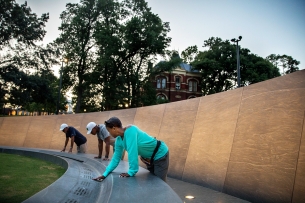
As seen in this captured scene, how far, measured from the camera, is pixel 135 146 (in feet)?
9.80

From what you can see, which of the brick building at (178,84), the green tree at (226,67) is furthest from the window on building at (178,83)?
the green tree at (226,67)

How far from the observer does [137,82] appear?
30.3 meters

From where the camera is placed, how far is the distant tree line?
897 inches

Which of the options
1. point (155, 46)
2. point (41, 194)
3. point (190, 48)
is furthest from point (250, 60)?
point (41, 194)

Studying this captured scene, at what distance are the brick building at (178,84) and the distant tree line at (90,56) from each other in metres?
12.2

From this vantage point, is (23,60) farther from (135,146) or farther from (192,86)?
Result: (192,86)

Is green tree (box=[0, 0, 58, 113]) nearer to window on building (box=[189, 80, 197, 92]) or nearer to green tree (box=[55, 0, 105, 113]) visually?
green tree (box=[55, 0, 105, 113])

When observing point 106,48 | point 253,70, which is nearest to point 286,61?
point 253,70

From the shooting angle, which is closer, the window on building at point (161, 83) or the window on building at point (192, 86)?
the window on building at point (161, 83)

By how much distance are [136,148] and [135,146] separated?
0.11 feet

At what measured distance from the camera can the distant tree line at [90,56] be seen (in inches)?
897

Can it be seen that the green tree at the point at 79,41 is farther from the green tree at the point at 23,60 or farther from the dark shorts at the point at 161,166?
the dark shorts at the point at 161,166

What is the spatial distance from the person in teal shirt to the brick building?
41.3 metres

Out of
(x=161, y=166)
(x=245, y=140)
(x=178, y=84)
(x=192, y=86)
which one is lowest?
(x=161, y=166)
